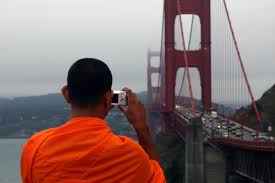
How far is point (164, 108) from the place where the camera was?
117 feet

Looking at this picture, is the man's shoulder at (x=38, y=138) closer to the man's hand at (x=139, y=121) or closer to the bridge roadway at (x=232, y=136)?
the man's hand at (x=139, y=121)

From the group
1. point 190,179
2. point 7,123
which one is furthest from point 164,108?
point 7,123

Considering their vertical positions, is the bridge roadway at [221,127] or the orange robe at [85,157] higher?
the orange robe at [85,157]

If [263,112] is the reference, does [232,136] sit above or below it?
above

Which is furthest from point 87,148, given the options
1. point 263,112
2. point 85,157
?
point 263,112

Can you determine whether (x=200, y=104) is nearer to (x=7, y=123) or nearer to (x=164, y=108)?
(x=164, y=108)

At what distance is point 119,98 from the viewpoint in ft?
6.80

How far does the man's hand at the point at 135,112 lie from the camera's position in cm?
207

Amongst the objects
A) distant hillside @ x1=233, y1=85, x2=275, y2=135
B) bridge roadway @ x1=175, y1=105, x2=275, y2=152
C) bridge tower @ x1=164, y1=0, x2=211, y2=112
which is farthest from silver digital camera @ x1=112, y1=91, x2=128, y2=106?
bridge tower @ x1=164, y1=0, x2=211, y2=112

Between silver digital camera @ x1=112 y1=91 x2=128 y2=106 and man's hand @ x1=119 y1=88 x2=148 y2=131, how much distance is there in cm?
1

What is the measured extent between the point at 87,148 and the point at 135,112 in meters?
0.28

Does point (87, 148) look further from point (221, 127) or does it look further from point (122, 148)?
point (221, 127)

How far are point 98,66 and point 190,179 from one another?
23420 millimetres

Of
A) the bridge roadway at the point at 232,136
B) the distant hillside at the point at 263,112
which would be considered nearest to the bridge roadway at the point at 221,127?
the bridge roadway at the point at 232,136
